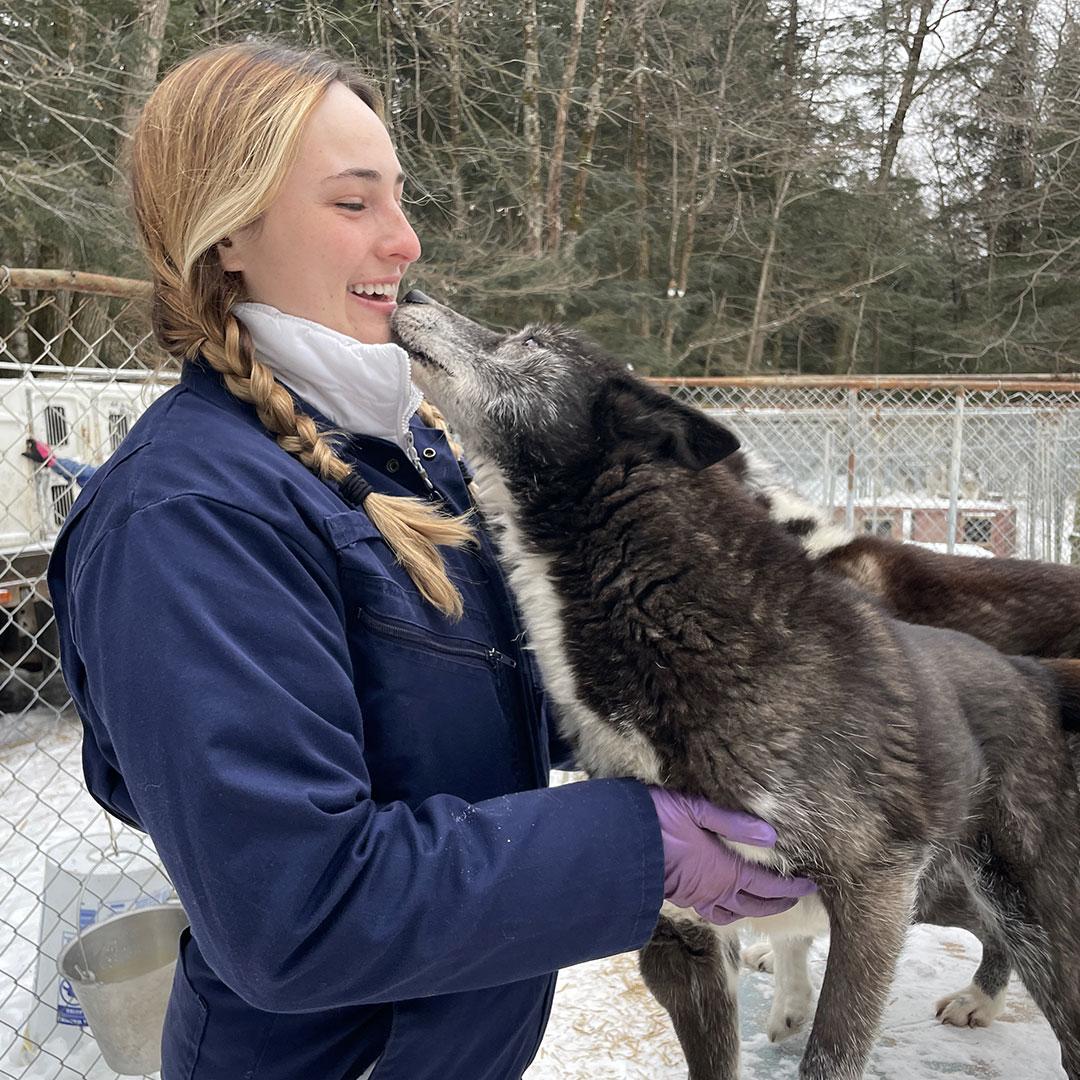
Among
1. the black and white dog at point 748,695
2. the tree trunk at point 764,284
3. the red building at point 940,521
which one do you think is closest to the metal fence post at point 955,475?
the red building at point 940,521

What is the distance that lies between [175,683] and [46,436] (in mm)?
7705

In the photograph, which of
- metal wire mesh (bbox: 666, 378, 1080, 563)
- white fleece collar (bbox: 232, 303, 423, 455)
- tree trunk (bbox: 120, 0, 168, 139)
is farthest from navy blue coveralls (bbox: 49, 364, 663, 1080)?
tree trunk (bbox: 120, 0, 168, 139)

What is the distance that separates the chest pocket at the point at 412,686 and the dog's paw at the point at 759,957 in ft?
9.14

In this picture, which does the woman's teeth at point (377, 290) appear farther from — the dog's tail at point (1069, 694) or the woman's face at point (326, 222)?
the dog's tail at point (1069, 694)

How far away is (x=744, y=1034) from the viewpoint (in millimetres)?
3455

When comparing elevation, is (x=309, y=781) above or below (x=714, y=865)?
above

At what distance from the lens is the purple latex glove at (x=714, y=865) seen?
5.27ft

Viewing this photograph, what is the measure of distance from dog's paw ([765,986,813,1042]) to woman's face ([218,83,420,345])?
2.89 metres

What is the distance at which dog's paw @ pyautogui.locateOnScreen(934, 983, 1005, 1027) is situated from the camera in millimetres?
3400

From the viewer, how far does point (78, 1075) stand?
3363 millimetres

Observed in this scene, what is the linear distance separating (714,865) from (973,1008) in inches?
95.5

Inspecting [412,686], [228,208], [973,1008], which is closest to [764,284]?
[973,1008]

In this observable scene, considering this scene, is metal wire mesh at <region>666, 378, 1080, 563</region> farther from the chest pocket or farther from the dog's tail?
the chest pocket

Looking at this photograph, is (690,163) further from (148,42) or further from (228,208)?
(228,208)
